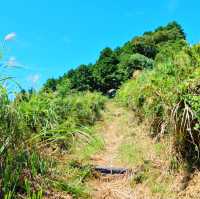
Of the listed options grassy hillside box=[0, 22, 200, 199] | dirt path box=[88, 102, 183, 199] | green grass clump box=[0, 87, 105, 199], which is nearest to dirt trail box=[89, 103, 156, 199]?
dirt path box=[88, 102, 183, 199]

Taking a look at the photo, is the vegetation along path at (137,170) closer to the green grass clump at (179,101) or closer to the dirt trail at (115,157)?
the dirt trail at (115,157)

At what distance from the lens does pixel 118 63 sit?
2100 centimetres

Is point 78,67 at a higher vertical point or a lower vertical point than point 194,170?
higher

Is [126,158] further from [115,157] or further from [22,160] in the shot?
[22,160]

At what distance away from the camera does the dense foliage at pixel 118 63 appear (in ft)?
63.0

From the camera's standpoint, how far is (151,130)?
690 centimetres

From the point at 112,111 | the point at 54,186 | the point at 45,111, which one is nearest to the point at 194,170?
the point at 54,186

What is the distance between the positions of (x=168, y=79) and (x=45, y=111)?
1.74 metres

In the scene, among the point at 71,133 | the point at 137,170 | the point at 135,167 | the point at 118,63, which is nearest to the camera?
the point at 71,133

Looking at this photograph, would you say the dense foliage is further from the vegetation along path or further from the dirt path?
the vegetation along path

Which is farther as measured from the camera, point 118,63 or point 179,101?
point 118,63

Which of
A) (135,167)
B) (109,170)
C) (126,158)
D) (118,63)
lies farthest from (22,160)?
(118,63)

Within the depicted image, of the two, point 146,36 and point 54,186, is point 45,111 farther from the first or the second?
point 146,36

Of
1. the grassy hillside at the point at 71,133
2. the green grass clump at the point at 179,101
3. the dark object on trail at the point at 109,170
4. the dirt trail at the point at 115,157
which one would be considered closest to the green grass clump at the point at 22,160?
the grassy hillside at the point at 71,133
